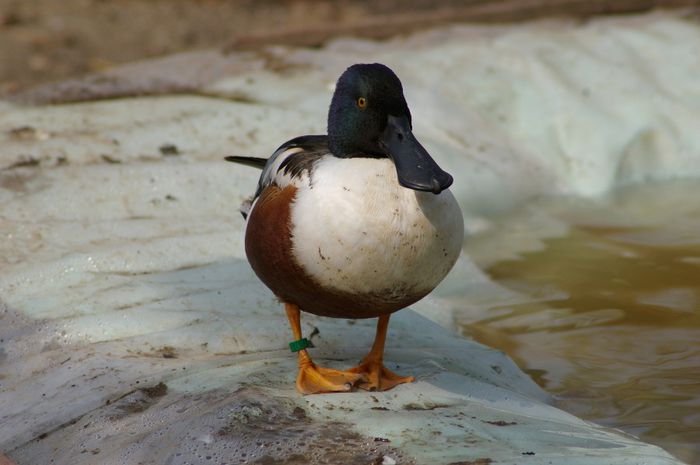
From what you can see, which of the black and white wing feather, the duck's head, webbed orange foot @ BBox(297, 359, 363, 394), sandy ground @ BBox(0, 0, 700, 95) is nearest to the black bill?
the duck's head

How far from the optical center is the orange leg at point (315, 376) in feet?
10.0

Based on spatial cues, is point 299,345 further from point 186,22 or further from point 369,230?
point 186,22

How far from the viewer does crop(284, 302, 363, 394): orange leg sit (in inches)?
120

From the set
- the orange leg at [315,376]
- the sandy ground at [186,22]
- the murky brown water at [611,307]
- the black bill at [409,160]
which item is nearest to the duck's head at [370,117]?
the black bill at [409,160]

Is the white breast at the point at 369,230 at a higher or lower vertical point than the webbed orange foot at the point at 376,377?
higher

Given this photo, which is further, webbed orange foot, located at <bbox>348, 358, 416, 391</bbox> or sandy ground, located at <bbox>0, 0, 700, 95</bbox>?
sandy ground, located at <bbox>0, 0, 700, 95</bbox>

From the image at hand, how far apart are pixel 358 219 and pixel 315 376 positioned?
1.83 feet

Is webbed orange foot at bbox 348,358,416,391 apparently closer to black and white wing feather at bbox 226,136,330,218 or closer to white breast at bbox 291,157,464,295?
white breast at bbox 291,157,464,295

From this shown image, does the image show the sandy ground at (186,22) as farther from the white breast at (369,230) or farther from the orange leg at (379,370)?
the white breast at (369,230)

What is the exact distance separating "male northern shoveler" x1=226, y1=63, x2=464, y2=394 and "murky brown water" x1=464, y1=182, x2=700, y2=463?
0.97 metres

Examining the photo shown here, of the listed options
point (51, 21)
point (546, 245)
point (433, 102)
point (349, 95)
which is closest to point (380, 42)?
point (433, 102)

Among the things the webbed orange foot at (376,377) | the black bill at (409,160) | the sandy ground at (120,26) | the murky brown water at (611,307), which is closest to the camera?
the black bill at (409,160)

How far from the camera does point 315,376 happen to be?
3107mm

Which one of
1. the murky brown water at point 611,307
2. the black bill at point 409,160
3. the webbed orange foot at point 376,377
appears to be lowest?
the murky brown water at point 611,307
